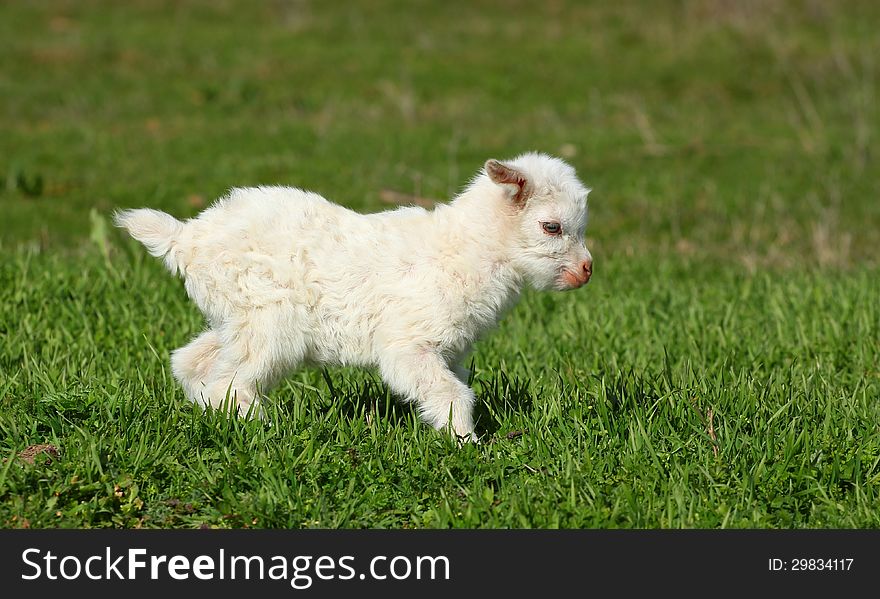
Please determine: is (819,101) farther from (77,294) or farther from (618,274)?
(77,294)

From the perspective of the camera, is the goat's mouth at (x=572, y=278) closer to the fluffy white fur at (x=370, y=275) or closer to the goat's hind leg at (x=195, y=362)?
the fluffy white fur at (x=370, y=275)

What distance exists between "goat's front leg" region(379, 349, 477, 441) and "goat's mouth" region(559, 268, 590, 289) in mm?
787

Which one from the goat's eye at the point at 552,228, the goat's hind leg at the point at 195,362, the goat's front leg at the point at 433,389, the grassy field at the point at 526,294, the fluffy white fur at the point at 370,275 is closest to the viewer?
the grassy field at the point at 526,294

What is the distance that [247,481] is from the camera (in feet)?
18.0

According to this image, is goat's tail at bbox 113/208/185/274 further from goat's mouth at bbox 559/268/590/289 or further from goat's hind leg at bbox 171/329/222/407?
goat's mouth at bbox 559/268/590/289

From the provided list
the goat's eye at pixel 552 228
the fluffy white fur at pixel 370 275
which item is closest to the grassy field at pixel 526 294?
the fluffy white fur at pixel 370 275

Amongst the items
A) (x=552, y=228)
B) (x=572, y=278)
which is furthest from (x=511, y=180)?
(x=572, y=278)

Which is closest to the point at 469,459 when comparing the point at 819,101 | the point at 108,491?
the point at 108,491

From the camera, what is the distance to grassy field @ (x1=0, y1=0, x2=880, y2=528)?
18.2ft

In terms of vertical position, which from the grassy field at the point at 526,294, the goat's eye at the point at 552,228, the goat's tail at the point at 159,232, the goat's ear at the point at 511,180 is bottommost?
the grassy field at the point at 526,294

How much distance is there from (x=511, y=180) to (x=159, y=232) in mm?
1885

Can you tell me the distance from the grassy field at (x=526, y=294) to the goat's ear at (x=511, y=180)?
1.14 meters

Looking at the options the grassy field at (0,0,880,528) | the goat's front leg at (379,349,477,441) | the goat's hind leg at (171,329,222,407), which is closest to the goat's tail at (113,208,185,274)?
the goat's hind leg at (171,329,222,407)

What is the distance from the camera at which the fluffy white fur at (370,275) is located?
6012 millimetres
